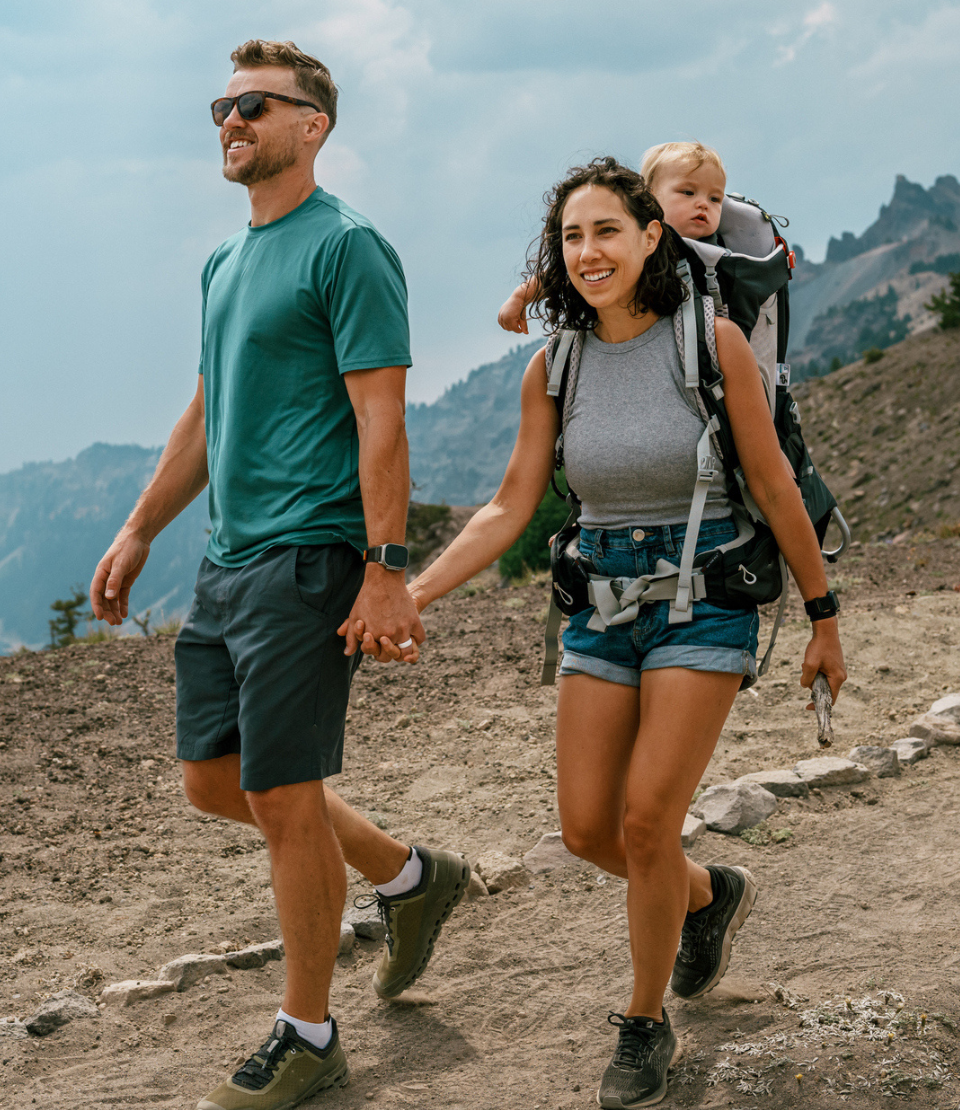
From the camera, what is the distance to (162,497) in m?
3.36

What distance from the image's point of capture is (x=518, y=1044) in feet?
10.4

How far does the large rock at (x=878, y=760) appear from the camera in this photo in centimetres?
519

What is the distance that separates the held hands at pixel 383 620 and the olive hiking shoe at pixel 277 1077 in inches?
40.8

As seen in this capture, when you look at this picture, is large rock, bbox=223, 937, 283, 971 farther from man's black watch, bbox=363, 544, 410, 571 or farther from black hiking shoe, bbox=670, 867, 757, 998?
man's black watch, bbox=363, 544, 410, 571

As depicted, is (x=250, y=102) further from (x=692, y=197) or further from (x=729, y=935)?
Result: (x=729, y=935)

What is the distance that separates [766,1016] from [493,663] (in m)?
5.04

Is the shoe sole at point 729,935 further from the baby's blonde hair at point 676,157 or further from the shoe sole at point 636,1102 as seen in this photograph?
the baby's blonde hair at point 676,157

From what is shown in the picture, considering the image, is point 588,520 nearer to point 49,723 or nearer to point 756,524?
point 756,524

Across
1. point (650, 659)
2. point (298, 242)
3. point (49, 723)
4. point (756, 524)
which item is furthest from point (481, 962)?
point (49, 723)

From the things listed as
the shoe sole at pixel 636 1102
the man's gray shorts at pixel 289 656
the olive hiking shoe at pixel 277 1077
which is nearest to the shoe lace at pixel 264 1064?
the olive hiking shoe at pixel 277 1077

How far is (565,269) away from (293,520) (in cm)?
100

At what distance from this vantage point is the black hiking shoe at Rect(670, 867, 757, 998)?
10.3 ft

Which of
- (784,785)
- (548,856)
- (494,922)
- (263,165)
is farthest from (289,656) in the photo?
(784,785)

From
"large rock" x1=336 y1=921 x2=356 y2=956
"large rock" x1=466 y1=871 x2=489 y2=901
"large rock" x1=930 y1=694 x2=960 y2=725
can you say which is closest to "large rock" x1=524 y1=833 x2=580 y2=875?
"large rock" x1=466 y1=871 x2=489 y2=901
